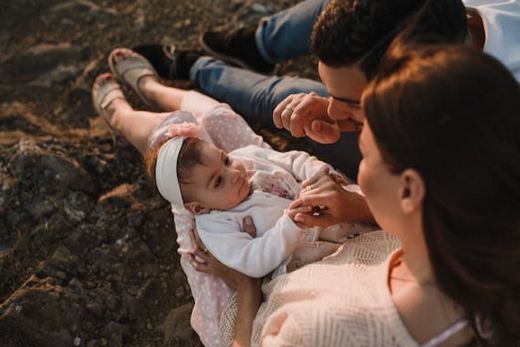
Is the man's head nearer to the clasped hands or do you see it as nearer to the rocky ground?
the clasped hands

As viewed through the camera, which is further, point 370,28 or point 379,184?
point 370,28

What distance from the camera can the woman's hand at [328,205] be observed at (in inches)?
89.5

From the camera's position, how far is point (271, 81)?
3.18 meters

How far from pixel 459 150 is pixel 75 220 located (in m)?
2.18

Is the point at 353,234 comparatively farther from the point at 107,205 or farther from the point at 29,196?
the point at 29,196

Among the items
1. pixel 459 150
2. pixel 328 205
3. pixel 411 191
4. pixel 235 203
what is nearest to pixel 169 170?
pixel 235 203

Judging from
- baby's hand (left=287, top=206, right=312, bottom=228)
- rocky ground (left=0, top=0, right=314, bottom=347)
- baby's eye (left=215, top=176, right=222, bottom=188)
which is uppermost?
baby's hand (left=287, top=206, right=312, bottom=228)

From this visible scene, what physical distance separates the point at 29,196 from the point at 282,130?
1370 millimetres

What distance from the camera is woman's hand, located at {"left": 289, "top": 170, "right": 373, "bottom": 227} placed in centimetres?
227

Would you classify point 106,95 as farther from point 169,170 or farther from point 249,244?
point 249,244

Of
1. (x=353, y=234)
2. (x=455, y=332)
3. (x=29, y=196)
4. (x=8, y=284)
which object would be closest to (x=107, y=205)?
(x=29, y=196)

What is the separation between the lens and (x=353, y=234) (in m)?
2.41

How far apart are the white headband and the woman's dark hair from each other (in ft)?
→ 3.38

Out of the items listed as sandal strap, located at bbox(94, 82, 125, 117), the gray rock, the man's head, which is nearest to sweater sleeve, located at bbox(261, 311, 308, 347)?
the man's head
